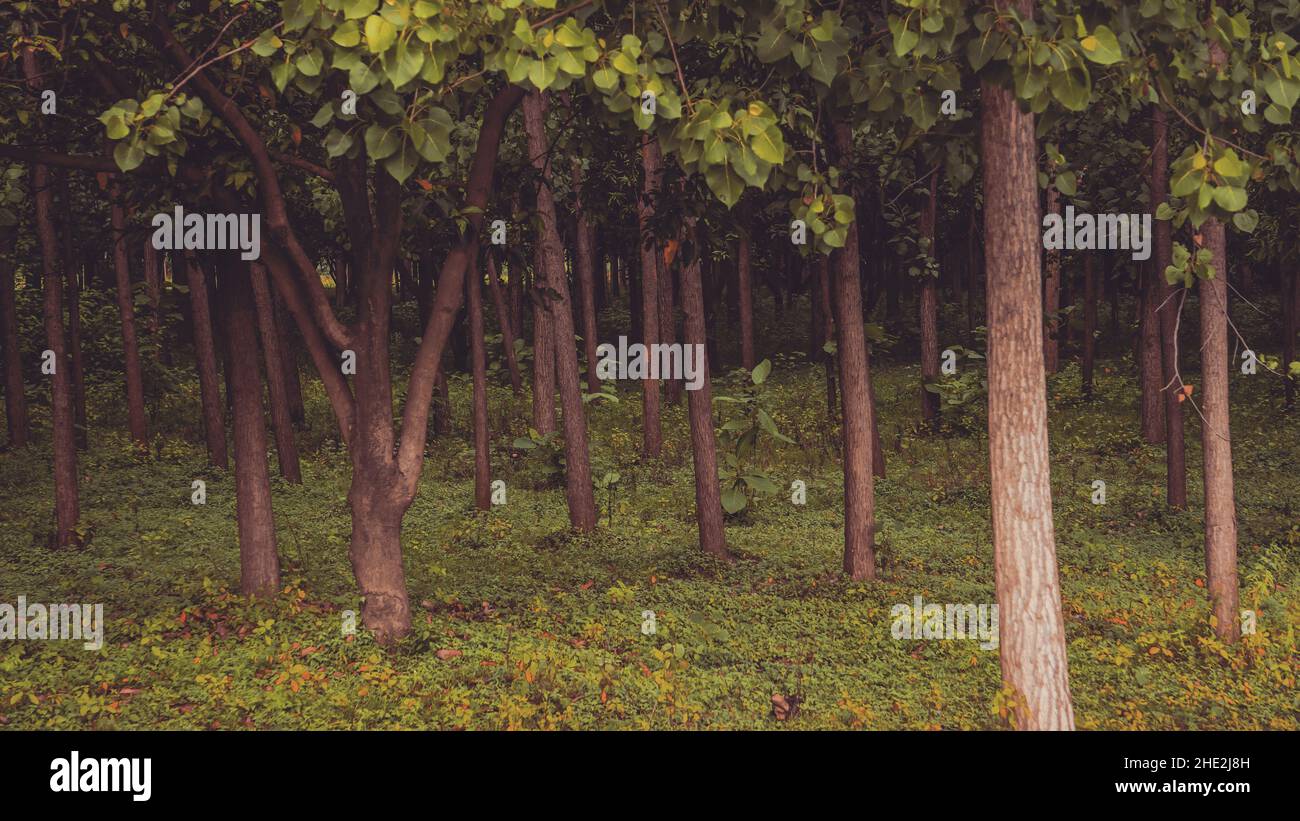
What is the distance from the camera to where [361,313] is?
9461mm

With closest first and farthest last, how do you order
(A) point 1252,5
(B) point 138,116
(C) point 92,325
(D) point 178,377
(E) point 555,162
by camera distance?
(B) point 138,116
(A) point 1252,5
(E) point 555,162
(D) point 178,377
(C) point 92,325

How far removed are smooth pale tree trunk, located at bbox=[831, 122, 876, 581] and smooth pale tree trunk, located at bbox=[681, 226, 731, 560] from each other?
2.00m

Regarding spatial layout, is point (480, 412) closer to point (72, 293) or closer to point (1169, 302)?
point (72, 293)

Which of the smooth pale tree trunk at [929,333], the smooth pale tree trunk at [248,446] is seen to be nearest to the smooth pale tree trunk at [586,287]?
the smooth pale tree trunk at [929,333]

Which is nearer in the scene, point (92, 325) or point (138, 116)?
point (138, 116)

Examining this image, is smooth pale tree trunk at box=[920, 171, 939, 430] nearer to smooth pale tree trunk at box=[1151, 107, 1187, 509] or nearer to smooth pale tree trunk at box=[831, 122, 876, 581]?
smooth pale tree trunk at box=[1151, 107, 1187, 509]

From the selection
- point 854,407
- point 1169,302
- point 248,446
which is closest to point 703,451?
point 854,407

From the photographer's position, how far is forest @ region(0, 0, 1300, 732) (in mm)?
6746

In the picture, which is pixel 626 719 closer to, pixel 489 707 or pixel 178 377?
pixel 489 707

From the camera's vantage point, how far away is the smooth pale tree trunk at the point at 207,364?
1722 cm

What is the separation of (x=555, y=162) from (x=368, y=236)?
27.5ft

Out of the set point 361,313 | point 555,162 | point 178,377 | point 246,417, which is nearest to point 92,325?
point 178,377

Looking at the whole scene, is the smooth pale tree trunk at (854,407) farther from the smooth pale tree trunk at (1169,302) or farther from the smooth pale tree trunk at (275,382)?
the smooth pale tree trunk at (275,382)

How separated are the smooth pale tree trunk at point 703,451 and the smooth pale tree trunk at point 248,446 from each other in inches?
226
